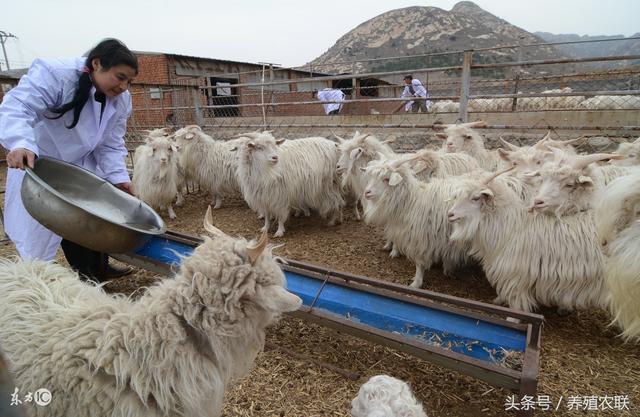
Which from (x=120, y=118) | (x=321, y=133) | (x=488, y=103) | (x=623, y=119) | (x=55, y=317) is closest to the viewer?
(x=55, y=317)

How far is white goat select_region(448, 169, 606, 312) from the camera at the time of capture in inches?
120

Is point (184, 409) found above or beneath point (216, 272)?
beneath

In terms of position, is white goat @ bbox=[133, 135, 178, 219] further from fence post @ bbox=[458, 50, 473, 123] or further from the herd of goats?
fence post @ bbox=[458, 50, 473, 123]

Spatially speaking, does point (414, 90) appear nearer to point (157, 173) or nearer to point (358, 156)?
point (358, 156)

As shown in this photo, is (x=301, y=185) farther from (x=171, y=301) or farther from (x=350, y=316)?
(x=171, y=301)

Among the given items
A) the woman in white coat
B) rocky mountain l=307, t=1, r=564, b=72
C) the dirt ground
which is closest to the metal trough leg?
the dirt ground

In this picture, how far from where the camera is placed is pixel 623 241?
231cm

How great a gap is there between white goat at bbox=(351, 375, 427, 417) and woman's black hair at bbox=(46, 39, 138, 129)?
8.43 feet

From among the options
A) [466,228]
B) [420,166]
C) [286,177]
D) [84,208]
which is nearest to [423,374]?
[466,228]

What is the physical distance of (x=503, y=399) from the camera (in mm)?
2414

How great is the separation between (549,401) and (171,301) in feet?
8.05

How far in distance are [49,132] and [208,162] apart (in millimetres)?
4452

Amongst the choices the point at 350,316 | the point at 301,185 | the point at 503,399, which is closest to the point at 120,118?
the point at 350,316

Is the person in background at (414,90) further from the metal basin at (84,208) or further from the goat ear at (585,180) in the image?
the metal basin at (84,208)
